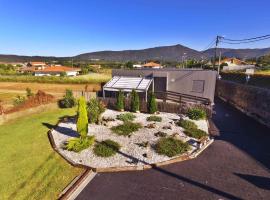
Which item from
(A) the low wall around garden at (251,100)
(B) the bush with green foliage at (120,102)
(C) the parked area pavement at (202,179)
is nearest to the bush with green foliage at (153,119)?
(B) the bush with green foliage at (120,102)

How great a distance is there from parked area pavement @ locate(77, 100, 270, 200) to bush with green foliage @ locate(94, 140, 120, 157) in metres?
2.01

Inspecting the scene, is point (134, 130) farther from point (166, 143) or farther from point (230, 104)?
point (230, 104)

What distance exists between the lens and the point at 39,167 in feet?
36.8

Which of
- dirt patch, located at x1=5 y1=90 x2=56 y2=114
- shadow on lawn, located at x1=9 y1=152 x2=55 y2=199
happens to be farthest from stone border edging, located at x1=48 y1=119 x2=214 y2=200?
dirt patch, located at x1=5 y1=90 x2=56 y2=114

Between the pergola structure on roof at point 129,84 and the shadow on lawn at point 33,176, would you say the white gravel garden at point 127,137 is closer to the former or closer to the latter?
the shadow on lawn at point 33,176

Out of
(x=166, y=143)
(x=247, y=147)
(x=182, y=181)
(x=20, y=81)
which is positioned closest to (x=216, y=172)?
(x=182, y=181)

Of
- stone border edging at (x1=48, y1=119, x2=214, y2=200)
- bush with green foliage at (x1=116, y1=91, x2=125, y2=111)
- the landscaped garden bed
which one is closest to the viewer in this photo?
stone border edging at (x1=48, y1=119, x2=214, y2=200)

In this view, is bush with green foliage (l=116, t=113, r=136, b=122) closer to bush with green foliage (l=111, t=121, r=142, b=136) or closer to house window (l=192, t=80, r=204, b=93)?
bush with green foliage (l=111, t=121, r=142, b=136)

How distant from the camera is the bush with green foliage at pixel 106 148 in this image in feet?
41.7

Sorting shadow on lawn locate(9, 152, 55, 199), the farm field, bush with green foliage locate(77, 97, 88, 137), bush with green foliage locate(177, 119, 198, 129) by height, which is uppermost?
bush with green foliage locate(77, 97, 88, 137)

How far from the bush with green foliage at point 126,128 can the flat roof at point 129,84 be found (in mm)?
7501

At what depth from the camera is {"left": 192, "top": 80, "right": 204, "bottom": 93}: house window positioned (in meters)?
26.5

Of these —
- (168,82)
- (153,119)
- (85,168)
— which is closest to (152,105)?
(153,119)

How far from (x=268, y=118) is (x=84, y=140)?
54.5ft
